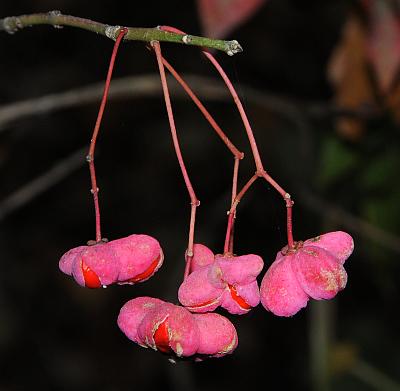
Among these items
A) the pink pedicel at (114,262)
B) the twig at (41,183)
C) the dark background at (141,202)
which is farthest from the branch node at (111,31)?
the dark background at (141,202)

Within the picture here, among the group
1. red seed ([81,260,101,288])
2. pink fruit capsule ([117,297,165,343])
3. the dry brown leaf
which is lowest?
pink fruit capsule ([117,297,165,343])

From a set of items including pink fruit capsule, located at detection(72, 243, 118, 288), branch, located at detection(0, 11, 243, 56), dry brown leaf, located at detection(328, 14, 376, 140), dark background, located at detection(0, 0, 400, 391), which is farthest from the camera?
dark background, located at detection(0, 0, 400, 391)

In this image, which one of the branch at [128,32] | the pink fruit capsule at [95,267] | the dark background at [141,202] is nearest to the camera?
the branch at [128,32]

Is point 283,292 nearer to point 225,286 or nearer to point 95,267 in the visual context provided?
point 225,286

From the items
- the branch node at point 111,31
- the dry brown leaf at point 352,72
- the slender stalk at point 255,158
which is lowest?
the slender stalk at point 255,158

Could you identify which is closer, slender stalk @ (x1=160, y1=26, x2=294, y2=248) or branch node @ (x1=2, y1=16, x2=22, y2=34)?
slender stalk @ (x1=160, y1=26, x2=294, y2=248)

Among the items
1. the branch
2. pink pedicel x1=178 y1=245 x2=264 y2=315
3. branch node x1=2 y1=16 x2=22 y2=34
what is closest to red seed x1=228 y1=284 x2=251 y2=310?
pink pedicel x1=178 y1=245 x2=264 y2=315

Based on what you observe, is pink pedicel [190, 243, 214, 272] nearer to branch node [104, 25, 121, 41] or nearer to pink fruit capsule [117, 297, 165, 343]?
pink fruit capsule [117, 297, 165, 343]

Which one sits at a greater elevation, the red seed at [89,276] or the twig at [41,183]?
the twig at [41,183]

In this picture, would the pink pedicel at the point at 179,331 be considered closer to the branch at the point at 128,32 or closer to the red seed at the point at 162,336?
the red seed at the point at 162,336
